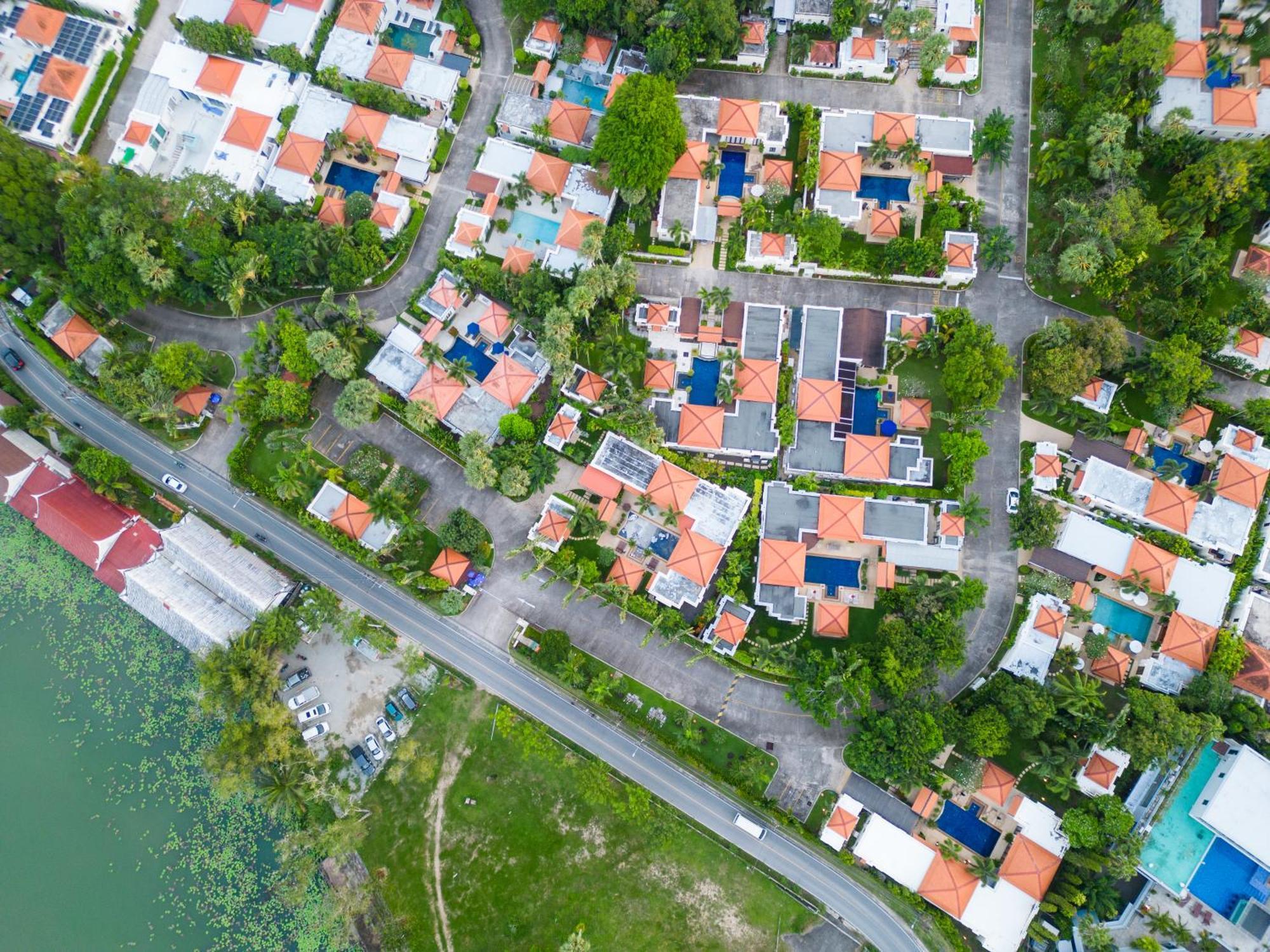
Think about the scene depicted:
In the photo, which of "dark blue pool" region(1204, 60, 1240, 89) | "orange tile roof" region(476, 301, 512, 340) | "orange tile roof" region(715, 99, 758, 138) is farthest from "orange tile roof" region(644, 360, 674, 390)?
"dark blue pool" region(1204, 60, 1240, 89)

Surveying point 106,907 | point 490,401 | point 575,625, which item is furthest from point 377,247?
point 106,907

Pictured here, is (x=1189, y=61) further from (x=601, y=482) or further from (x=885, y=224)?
(x=601, y=482)

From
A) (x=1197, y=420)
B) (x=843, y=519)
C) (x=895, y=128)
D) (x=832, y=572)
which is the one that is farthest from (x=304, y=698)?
(x=1197, y=420)

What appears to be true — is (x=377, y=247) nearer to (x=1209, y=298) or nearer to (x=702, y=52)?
(x=702, y=52)

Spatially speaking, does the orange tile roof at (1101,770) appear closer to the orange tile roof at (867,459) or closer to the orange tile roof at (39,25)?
the orange tile roof at (867,459)

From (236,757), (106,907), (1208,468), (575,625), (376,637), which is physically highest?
(1208,468)
